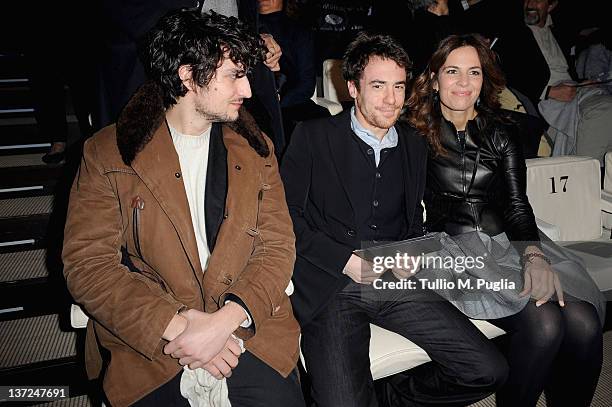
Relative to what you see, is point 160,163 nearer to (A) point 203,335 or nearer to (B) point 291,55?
(A) point 203,335

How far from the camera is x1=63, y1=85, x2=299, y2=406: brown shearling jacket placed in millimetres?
1356

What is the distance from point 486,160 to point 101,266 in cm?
160

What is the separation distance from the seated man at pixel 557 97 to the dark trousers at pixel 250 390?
10.3ft

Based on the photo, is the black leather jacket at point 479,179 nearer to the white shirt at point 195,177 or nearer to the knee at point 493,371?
the knee at point 493,371

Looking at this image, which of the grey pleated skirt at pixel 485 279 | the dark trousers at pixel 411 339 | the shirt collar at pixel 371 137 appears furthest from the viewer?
the shirt collar at pixel 371 137

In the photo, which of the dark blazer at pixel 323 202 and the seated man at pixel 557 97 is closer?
the dark blazer at pixel 323 202

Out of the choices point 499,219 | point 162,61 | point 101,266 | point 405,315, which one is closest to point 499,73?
point 499,219

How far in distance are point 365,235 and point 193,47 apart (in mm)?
938

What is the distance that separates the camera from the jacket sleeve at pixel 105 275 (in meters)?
1.32

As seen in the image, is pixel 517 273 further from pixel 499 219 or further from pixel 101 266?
pixel 101 266

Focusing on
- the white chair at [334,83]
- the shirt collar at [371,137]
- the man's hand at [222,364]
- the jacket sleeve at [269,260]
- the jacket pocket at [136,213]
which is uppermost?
the white chair at [334,83]

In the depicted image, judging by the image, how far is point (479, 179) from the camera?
6.86 ft

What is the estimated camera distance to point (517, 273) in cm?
190

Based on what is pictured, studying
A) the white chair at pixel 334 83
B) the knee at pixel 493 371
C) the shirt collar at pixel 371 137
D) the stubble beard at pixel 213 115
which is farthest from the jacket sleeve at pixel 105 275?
the white chair at pixel 334 83
